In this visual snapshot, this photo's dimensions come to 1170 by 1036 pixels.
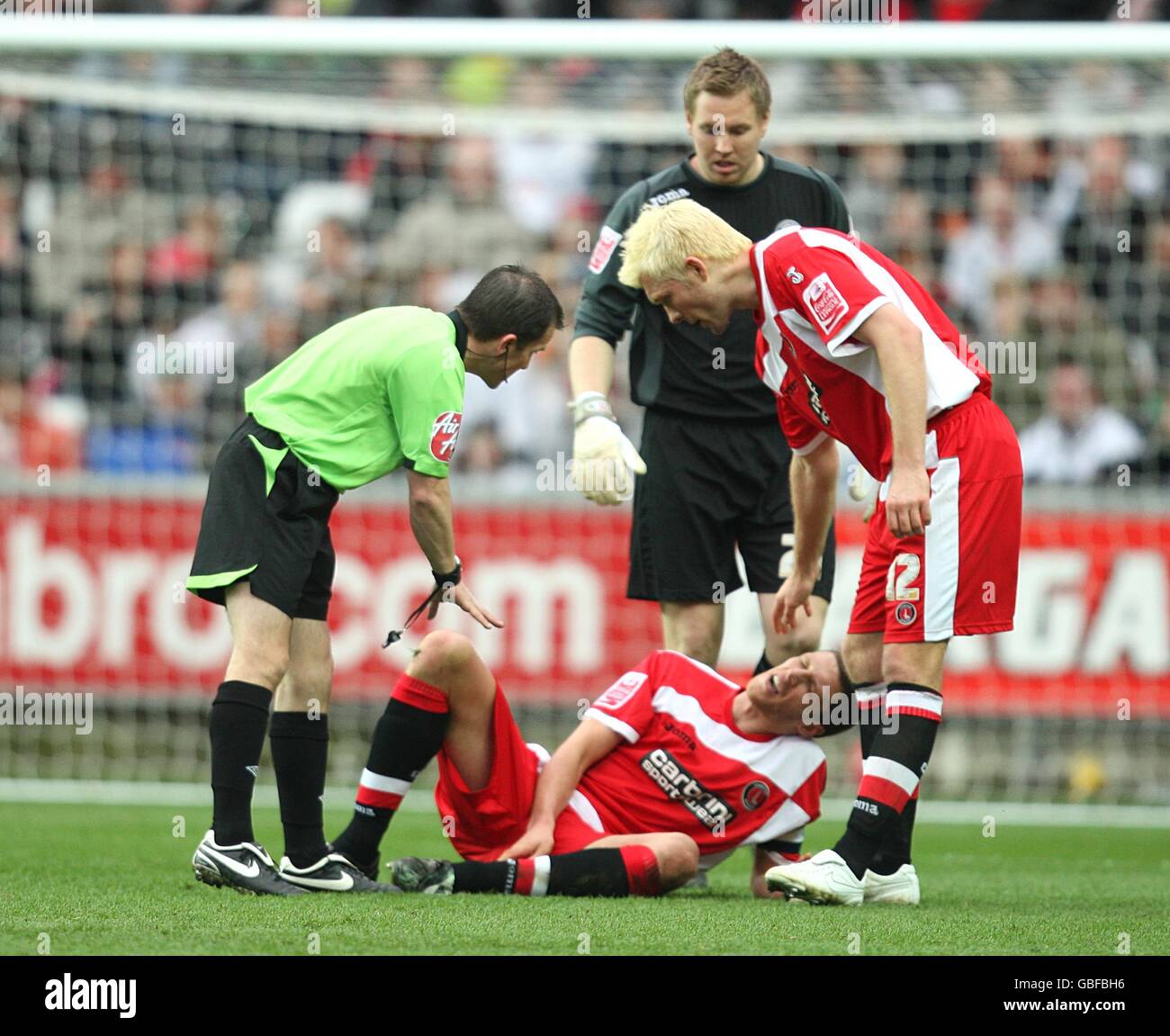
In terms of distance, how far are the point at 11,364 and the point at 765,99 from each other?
6.18m

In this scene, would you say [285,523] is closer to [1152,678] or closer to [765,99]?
[765,99]

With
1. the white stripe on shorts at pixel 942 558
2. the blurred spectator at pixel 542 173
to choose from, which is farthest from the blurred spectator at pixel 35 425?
the white stripe on shorts at pixel 942 558

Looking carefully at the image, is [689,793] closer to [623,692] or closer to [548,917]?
[623,692]

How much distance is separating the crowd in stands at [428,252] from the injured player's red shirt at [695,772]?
4.57 m

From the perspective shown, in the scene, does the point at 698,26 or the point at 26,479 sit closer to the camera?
the point at 698,26

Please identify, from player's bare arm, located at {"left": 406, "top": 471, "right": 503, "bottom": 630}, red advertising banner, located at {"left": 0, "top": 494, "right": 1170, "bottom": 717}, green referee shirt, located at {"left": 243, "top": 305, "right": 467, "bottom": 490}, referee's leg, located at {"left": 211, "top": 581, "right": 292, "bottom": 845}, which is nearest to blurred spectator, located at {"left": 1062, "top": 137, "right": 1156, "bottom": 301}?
red advertising banner, located at {"left": 0, "top": 494, "right": 1170, "bottom": 717}

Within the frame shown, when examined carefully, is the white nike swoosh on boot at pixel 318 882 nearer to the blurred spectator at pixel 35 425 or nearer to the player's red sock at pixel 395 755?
the player's red sock at pixel 395 755

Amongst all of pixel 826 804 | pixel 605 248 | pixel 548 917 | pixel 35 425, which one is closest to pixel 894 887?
pixel 548 917

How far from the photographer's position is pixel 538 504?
8617mm

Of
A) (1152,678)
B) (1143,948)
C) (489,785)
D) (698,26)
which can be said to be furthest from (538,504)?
(1143,948)

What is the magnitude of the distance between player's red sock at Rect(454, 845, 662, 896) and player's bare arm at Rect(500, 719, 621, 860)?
107mm

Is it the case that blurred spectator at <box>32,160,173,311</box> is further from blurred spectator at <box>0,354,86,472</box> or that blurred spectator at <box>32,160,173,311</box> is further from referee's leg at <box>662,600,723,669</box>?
referee's leg at <box>662,600,723,669</box>

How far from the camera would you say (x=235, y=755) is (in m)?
4.48

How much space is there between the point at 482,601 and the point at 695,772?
12.3 feet
